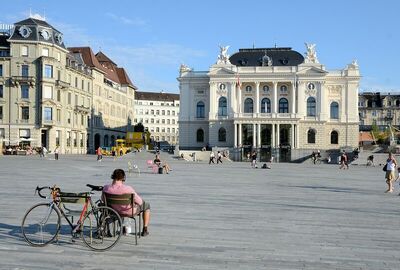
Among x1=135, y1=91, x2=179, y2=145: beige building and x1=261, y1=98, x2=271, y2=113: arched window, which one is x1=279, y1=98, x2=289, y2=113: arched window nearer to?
x1=261, y1=98, x2=271, y2=113: arched window

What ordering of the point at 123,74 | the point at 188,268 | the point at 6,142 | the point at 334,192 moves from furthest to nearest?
the point at 123,74 < the point at 6,142 < the point at 334,192 < the point at 188,268

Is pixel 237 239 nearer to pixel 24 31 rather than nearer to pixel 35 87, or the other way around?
pixel 35 87

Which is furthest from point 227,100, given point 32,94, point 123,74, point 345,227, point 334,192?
point 345,227

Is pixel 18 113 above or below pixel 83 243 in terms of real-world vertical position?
above

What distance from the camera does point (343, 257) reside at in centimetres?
838

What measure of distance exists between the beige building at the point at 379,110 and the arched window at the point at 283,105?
52.6m

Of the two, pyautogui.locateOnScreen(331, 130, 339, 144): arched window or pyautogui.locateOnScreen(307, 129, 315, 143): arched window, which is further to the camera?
pyautogui.locateOnScreen(331, 130, 339, 144): arched window

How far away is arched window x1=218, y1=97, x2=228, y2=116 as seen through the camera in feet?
278

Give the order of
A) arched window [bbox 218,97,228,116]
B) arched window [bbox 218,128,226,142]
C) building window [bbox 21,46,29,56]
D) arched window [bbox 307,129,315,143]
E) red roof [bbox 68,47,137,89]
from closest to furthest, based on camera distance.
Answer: building window [bbox 21,46,29,56]
arched window [bbox 307,129,315,143]
arched window [bbox 218,128,226,142]
arched window [bbox 218,97,228,116]
red roof [bbox 68,47,137,89]

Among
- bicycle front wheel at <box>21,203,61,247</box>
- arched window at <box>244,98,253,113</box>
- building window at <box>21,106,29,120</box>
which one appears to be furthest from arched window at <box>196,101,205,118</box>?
bicycle front wheel at <box>21,203,61,247</box>

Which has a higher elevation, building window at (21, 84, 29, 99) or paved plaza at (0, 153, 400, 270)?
building window at (21, 84, 29, 99)

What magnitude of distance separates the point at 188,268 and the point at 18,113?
72.4 m

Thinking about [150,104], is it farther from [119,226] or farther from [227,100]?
[119,226]

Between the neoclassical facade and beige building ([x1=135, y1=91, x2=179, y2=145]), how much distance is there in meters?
75.2
